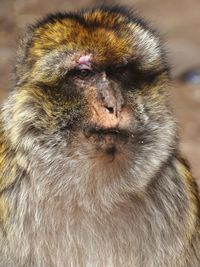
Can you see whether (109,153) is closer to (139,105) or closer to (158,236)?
(139,105)

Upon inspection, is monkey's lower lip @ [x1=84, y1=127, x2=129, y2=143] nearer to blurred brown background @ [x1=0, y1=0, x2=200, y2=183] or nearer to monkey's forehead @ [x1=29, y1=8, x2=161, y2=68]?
monkey's forehead @ [x1=29, y1=8, x2=161, y2=68]

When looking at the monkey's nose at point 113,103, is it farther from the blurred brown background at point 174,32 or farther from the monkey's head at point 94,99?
the blurred brown background at point 174,32

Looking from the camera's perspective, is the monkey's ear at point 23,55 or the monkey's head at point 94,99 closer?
the monkey's head at point 94,99

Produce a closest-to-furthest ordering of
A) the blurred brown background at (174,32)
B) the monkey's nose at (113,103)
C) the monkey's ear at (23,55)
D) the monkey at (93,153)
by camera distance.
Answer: the monkey's nose at (113,103) → the monkey at (93,153) → the monkey's ear at (23,55) → the blurred brown background at (174,32)

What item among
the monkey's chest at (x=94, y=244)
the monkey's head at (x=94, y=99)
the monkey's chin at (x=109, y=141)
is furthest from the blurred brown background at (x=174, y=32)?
the monkey's chin at (x=109, y=141)

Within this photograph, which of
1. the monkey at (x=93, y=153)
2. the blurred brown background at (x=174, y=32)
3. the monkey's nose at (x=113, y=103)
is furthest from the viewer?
the blurred brown background at (x=174, y=32)

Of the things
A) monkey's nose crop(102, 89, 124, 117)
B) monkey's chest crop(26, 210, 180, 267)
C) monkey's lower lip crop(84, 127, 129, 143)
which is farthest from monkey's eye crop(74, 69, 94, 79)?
monkey's chest crop(26, 210, 180, 267)

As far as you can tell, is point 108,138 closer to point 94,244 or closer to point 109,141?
point 109,141
